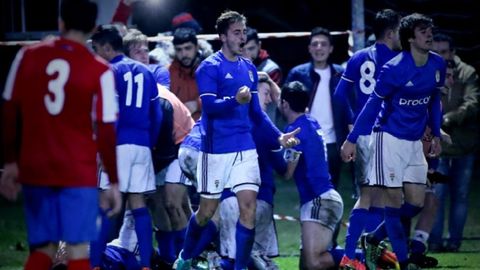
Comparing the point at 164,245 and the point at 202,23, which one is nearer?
the point at 164,245

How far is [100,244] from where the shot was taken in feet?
34.4

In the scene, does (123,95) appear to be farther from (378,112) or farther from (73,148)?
(73,148)

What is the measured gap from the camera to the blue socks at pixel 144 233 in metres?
10.6

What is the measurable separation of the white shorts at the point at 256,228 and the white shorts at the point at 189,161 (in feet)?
1.28

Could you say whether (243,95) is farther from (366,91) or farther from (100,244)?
(366,91)

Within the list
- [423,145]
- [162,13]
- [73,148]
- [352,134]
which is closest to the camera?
[73,148]

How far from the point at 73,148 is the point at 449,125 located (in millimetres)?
5939

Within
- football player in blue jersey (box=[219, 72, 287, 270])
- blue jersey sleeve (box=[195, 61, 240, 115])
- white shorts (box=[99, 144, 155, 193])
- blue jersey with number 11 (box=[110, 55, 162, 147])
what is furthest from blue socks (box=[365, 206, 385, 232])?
blue jersey with number 11 (box=[110, 55, 162, 147])

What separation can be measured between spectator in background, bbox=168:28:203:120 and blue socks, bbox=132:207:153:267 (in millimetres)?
2459

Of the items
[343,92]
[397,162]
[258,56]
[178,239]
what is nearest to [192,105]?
[258,56]

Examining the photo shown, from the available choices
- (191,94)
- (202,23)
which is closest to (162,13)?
(202,23)

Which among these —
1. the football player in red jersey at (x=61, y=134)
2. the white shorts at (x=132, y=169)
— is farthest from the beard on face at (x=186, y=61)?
the football player in red jersey at (x=61, y=134)

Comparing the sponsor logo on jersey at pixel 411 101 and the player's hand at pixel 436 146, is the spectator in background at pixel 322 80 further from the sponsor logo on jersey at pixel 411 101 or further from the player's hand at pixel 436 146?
the sponsor logo on jersey at pixel 411 101

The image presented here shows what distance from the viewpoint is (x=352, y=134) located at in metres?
10.5
